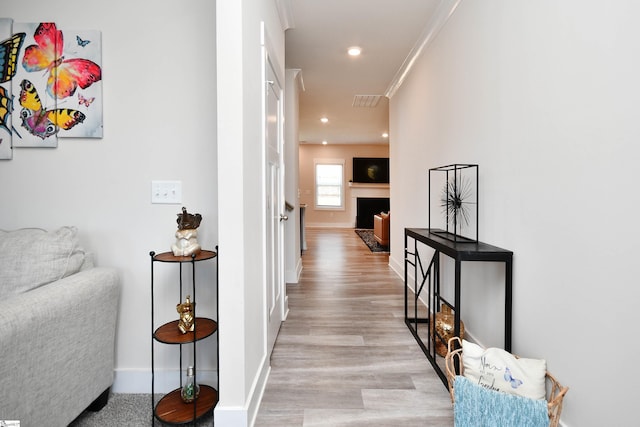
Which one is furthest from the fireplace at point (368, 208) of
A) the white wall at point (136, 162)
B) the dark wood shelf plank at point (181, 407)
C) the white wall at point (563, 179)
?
the dark wood shelf plank at point (181, 407)

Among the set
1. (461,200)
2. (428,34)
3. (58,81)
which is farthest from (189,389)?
(428,34)

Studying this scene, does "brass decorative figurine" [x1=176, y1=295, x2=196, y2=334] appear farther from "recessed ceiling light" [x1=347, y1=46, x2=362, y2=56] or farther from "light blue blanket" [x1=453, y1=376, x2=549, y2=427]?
"recessed ceiling light" [x1=347, y1=46, x2=362, y2=56]

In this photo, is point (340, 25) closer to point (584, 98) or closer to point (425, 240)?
point (425, 240)

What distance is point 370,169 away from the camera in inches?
432

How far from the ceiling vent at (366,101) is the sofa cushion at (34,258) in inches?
181

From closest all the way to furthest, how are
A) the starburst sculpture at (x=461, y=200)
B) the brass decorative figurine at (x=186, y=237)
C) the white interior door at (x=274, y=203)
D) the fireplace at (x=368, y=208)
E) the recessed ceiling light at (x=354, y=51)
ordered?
the brass decorative figurine at (x=186, y=237) < the white interior door at (x=274, y=203) < the starburst sculpture at (x=461, y=200) < the recessed ceiling light at (x=354, y=51) < the fireplace at (x=368, y=208)

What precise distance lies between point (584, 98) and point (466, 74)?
121 cm

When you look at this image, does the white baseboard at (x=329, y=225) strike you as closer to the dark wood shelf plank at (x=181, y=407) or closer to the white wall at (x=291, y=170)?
the white wall at (x=291, y=170)

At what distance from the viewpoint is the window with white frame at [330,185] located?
11109 millimetres

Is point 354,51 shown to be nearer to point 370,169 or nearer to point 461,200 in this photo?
point 461,200

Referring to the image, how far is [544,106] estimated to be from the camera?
5.12ft

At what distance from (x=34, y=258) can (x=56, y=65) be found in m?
1.05

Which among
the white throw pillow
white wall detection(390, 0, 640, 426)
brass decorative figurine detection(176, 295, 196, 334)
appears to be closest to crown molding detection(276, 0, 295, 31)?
white wall detection(390, 0, 640, 426)

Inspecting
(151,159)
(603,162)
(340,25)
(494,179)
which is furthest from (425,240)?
(340,25)
